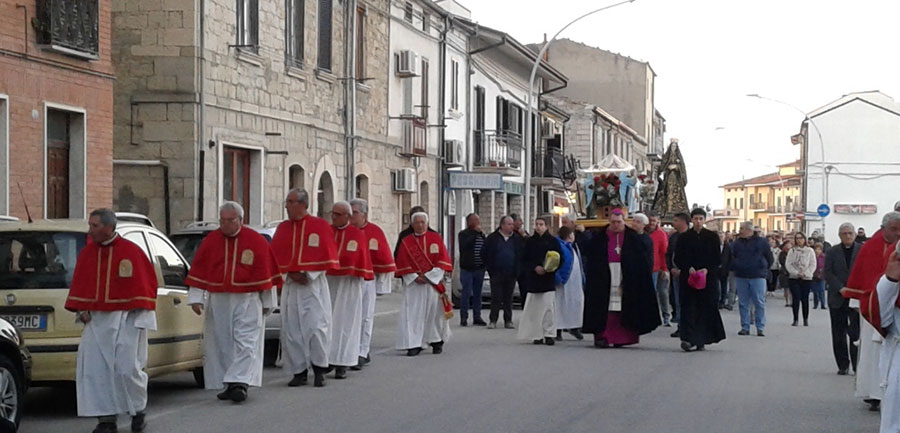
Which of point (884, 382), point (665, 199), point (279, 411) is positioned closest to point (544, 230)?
point (279, 411)

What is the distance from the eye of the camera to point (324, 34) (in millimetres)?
27984

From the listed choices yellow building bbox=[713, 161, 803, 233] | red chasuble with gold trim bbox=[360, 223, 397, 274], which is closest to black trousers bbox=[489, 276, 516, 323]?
red chasuble with gold trim bbox=[360, 223, 397, 274]

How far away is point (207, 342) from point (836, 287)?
6.63m

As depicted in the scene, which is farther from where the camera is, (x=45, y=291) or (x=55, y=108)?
(x=55, y=108)

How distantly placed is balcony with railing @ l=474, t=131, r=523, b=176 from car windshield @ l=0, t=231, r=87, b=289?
30490mm

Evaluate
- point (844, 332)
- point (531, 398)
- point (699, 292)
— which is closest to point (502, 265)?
point (699, 292)

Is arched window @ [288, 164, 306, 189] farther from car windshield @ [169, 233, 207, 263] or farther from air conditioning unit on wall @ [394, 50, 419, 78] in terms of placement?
car windshield @ [169, 233, 207, 263]

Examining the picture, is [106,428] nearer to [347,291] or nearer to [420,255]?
[347,291]

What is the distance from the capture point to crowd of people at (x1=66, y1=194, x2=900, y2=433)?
31.8 ft

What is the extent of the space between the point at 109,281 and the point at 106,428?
1.03 meters

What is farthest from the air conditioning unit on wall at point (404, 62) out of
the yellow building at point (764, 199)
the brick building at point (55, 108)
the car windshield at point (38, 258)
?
the yellow building at point (764, 199)

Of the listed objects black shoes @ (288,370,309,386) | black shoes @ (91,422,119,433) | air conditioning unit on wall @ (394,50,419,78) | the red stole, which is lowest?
black shoes @ (288,370,309,386)

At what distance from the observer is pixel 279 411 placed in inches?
429

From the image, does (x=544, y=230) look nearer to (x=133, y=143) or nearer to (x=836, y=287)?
(x=836, y=287)
